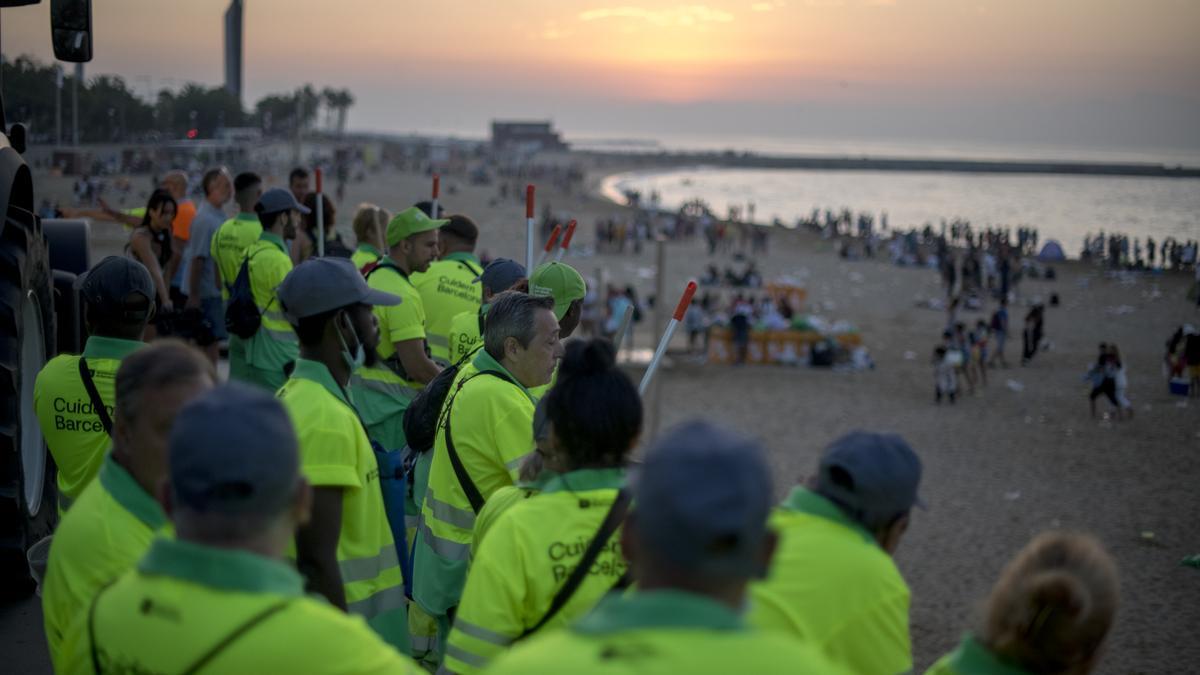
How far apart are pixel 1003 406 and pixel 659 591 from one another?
72.8 feet

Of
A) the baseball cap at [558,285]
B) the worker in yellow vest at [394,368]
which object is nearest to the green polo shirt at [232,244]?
the worker in yellow vest at [394,368]

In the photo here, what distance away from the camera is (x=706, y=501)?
178 centimetres

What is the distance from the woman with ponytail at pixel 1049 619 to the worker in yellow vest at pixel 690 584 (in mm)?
681

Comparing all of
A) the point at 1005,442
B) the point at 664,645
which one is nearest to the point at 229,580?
the point at 664,645

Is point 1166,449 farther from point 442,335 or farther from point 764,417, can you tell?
point 442,335

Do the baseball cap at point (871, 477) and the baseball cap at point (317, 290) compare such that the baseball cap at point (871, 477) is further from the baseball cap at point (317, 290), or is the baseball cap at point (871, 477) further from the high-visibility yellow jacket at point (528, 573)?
the baseball cap at point (317, 290)

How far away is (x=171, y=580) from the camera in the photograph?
2.10 m

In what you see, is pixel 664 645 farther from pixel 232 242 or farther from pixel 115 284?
pixel 232 242

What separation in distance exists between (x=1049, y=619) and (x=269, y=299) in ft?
18.7

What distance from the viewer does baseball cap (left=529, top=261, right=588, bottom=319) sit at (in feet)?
16.7

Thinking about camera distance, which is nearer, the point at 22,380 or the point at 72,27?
the point at 22,380

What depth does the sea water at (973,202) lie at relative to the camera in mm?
102000

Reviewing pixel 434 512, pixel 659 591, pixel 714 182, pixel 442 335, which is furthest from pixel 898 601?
pixel 714 182

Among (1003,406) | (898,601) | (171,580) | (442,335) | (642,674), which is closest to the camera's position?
(642,674)
